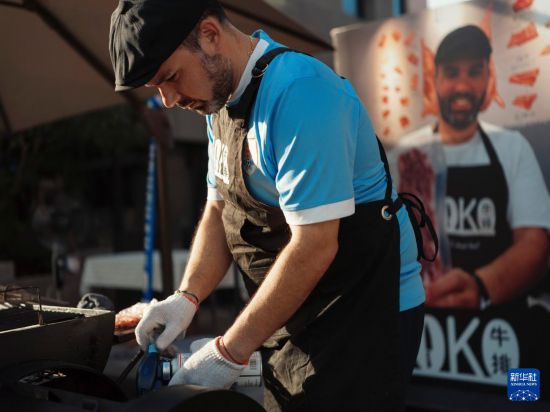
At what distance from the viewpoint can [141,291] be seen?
6480 mm

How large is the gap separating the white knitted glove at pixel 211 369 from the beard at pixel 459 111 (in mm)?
2558

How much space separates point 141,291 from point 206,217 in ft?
16.4

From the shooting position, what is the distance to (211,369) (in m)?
1.24

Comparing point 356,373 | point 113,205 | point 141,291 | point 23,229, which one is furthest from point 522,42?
point 113,205

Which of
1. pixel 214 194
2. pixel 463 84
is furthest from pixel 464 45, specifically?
pixel 214 194

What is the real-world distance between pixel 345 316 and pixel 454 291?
2.35 m

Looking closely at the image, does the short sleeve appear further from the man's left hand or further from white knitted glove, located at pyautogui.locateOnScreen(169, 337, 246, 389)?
the man's left hand

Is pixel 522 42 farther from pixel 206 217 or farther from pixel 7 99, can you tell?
pixel 7 99

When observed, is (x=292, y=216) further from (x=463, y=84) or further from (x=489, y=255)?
(x=463, y=84)

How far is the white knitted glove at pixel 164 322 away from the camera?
1416mm

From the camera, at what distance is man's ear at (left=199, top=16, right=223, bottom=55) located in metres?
1.23

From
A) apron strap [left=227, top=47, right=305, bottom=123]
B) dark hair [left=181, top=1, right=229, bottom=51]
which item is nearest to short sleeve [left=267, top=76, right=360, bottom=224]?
apron strap [left=227, top=47, right=305, bottom=123]

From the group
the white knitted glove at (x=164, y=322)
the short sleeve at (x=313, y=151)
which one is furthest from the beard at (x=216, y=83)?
the white knitted glove at (x=164, y=322)

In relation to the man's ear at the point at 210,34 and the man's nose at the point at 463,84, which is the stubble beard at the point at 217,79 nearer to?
the man's ear at the point at 210,34
